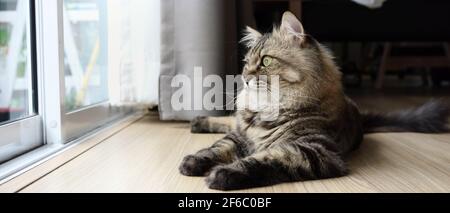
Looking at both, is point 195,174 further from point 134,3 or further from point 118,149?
point 134,3

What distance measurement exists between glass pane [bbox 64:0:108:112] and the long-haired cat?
848mm

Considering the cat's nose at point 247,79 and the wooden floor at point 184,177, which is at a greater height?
the cat's nose at point 247,79

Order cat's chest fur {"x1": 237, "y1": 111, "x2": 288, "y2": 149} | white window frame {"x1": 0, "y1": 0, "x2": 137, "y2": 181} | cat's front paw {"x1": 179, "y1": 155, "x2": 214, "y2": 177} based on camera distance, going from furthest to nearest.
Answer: white window frame {"x1": 0, "y1": 0, "x2": 137, "y2": 181} → cat's chest fur {"x1": 237, "y1": 111, "x2": 288, "y2": 149} → cat's front paw {"x1": 179, "y1": 155, "x2": 214, "y2": 177}

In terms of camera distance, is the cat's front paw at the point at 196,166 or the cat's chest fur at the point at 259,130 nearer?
the cat's front paw at the point at 196,166

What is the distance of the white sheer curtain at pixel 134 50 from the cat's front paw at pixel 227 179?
103 centimetres

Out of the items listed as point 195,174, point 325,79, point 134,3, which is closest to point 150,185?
point 195,174

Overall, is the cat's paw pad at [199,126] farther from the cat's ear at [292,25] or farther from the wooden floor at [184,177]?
the cat's ear at [292,25]

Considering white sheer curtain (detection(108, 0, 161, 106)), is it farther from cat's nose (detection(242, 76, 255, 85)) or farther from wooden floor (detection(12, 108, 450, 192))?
cat's nose (detection(242, 76, 255, 85))

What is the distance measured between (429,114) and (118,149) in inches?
48.1

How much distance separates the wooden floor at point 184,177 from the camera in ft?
3.13

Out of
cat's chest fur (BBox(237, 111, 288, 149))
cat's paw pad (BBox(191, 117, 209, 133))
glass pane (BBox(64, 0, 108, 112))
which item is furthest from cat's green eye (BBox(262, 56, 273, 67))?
glass pane (BBox(64, 0, 108, 112))

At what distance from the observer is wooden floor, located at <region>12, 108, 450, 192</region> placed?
0.95 meters

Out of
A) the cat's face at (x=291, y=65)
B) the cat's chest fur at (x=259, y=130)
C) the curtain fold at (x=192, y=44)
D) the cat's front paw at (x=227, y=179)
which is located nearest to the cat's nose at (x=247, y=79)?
the cat's face at (x=291, y=65)
